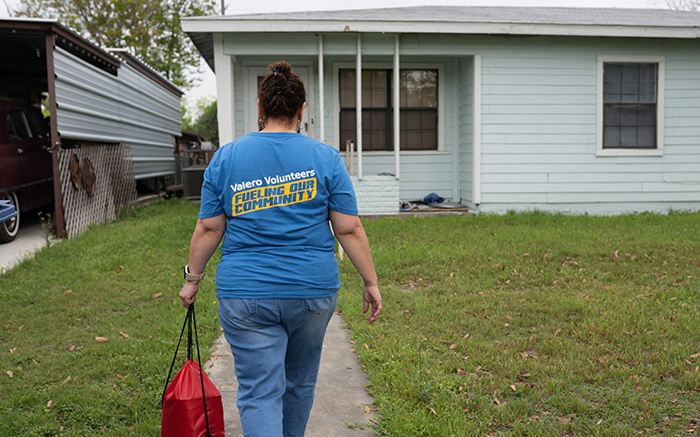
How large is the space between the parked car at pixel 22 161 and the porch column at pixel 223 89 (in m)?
2.73

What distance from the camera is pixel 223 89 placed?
32.3 ft

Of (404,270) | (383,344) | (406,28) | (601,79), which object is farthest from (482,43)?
(383,344)

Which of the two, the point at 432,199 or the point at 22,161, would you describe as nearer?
the point at 22,161

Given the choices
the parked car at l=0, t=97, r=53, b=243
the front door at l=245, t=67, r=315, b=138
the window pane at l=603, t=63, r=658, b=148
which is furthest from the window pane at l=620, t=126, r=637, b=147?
the parked car at l=0, t=97, r=53, b=243

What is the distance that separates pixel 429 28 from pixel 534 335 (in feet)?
22.6

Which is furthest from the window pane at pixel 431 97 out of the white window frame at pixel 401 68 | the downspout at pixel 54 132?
the downspout at pixel 54 132

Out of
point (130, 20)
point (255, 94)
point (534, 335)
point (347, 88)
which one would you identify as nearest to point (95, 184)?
point (255, 94)

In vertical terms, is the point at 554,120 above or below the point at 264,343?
above

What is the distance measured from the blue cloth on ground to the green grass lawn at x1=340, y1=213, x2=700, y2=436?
3.23 metres

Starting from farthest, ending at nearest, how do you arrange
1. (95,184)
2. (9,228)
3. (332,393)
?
(95,184) < (9,228) < (332,393)

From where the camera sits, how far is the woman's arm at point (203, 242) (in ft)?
8.07

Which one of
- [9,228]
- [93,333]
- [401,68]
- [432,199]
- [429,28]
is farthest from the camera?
[401,68]

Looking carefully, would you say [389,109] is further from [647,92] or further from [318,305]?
[318,305]

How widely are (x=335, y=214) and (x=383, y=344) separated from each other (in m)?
2.16
